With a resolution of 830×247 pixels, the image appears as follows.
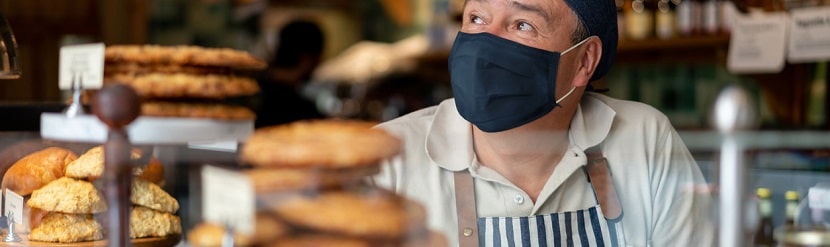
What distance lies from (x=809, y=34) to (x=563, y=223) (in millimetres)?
2123

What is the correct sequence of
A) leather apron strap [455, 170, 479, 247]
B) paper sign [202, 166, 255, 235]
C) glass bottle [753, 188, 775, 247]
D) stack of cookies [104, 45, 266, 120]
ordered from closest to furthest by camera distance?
paper sign [202, 166, 255, 235] < glass bottle [753, 188, 775, 247] < leather apron strap [455, 170, 479, 247] < stack of cookies [104, 45, 266, 120]

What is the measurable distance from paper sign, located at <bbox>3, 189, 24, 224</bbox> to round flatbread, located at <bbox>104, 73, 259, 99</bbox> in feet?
1.80

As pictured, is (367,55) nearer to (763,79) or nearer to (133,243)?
(763,79)

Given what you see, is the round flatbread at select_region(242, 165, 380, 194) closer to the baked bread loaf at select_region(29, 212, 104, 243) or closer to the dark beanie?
the baked bread loaf at select_region(29, 212, 104, 243)

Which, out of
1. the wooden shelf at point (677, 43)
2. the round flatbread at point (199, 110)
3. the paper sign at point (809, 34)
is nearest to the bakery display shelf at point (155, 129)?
the round flatbread at point (199, 110)

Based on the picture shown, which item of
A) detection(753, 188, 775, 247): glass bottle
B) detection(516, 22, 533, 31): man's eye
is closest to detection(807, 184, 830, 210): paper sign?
detection(753, 188, 775, 247): glass bottle

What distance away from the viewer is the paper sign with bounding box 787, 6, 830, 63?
341 centimetres

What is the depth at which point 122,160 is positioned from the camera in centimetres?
110

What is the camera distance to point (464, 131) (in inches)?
69.0

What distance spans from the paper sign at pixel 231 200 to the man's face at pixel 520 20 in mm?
772

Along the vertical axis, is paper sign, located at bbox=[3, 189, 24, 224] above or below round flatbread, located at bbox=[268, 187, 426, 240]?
below

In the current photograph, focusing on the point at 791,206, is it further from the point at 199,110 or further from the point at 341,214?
the point at 199,110

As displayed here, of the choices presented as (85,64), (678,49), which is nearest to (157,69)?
(85,64)

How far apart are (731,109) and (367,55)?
19.6 feet
